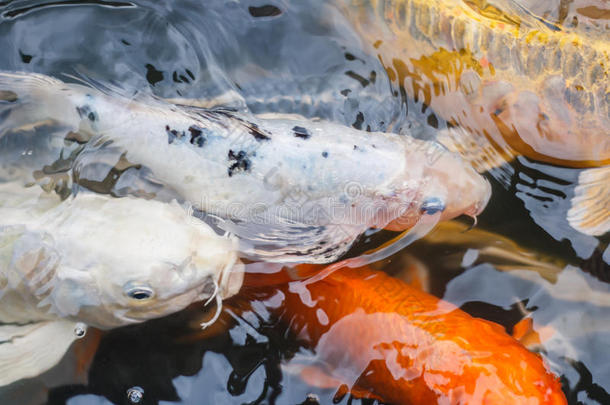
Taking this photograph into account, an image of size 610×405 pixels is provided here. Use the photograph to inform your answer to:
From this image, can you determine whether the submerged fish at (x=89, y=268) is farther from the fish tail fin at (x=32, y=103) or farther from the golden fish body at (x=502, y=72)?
the golden fish body at (x=502, y=72)

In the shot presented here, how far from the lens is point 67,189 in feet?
11.5

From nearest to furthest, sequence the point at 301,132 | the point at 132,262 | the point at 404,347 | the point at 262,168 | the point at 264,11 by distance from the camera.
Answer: the point at 132,262, the point at 404,347, the point at 262,168, the point at 301,132, the point at 264,11

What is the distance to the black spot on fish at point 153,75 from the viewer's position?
4.02 meters

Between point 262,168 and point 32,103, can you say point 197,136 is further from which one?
point 32,103

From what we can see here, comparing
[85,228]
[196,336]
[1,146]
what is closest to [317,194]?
Result: [196,336]

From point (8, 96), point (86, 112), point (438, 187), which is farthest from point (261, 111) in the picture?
point (8, 96)

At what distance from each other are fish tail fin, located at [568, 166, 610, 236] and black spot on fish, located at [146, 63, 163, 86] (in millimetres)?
2936

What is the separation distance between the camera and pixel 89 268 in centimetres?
306

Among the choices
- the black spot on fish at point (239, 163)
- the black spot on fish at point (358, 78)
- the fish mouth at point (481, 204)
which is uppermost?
the black spot on fish at point (358, 78)

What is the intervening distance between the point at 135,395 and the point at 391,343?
4.81 feet

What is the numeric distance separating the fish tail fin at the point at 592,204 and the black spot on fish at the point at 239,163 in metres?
2.15

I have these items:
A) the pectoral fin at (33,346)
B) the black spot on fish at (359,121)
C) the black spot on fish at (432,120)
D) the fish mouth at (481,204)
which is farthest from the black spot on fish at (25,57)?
the fish mouth at (481,204)

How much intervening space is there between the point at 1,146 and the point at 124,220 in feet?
3.77

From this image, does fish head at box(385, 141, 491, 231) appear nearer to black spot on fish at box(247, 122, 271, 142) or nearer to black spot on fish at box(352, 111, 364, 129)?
black spot on fish at box(352, 111, 364, 129)
